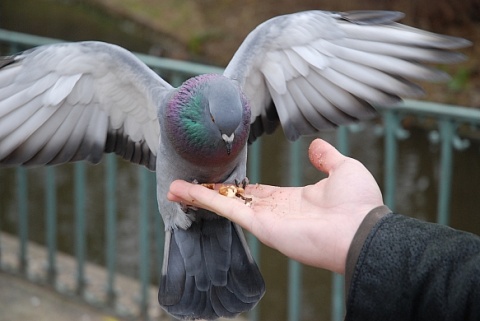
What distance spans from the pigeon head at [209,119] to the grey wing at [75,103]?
0.22 metres

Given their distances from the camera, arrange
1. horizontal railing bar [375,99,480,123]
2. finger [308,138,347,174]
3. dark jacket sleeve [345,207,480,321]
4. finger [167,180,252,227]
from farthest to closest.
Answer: horizontal railing bar [375,99,480,123] → finger [308,138,347,174] → finger [167,180,252,227] → dark jacket sleeve [345,207,480,321]

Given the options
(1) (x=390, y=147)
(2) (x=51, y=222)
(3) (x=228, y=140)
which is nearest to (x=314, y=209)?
(3) (x=228, y=140)

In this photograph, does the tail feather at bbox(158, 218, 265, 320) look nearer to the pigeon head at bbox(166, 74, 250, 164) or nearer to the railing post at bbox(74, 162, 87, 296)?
the pigeon head at bbox(166, 74, 250, 164)

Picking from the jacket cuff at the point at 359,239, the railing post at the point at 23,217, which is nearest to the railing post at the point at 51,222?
the railing post at the point at 23,217

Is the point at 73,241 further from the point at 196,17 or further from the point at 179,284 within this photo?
the point at 196,17

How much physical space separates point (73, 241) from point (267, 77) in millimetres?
3663

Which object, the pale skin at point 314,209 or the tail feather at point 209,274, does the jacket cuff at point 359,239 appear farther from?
the tail feather at point 209,274

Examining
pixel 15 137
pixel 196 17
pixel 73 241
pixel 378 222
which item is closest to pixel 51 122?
pixel 15 137

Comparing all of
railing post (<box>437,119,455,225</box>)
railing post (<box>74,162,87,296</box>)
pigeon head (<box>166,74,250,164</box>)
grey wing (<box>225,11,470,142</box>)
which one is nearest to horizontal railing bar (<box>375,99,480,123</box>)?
railing post (<box>437,119,455,225</box>)

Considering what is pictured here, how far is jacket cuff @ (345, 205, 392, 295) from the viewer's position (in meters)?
Answer: 1.89

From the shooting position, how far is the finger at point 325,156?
2305mm

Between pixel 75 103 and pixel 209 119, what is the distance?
2.00 ft

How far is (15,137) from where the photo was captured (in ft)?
8.86

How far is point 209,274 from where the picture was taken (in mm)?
2680
